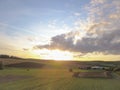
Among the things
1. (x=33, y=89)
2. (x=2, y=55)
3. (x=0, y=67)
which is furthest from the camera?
(x=2, y=55)

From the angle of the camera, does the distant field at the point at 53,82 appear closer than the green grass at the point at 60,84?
No

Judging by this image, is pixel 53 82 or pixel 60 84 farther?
pixel 53 82

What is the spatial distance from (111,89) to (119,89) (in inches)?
40.3

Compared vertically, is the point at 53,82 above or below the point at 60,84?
above

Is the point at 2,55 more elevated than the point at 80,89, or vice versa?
the point at 2,55

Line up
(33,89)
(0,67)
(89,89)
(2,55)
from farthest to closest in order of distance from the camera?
(2,55) → (0,67) → (89,89) → (33,89)

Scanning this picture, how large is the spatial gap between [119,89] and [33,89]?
10.4m

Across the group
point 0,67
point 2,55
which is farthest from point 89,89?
point 2,55

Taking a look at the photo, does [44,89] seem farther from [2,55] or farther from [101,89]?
[2,55]

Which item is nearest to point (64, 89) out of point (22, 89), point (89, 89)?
point (89, 89)

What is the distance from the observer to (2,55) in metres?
157

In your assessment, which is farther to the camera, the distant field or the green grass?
the distant field

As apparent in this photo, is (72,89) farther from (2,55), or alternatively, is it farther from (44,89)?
(2,55)

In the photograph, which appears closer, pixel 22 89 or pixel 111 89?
pixel 22 89
